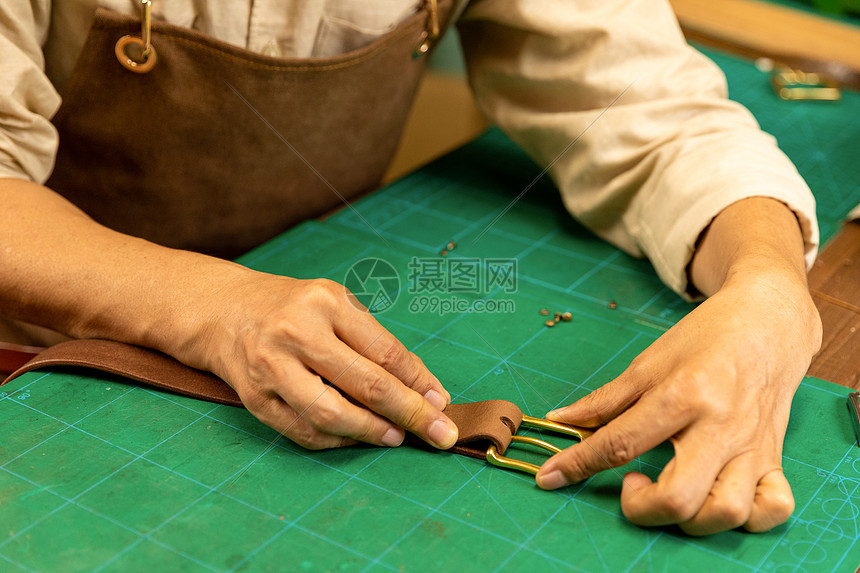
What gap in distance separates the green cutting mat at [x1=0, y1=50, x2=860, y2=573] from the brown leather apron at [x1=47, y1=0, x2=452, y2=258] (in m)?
0.36

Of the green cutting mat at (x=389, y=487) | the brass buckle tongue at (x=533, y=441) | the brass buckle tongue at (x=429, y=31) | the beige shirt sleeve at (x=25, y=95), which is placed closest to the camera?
the green cutting mat at (x=389, y=487)

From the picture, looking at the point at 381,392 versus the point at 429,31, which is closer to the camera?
the point at 381,392

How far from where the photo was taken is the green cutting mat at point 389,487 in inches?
26.7

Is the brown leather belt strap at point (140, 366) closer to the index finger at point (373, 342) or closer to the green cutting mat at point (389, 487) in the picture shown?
the green cutting mat at point (389, 487)

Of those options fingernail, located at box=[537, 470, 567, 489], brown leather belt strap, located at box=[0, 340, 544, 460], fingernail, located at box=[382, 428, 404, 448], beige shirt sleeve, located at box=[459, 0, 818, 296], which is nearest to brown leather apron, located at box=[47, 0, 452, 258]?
beige shirt sleeve, located at box=[459, 0, 818, 296]

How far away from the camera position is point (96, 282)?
0.89 metres

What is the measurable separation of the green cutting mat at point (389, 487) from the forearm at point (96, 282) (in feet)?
0.24

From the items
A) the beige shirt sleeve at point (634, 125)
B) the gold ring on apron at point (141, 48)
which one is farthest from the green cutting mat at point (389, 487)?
the gold ring on apron at point (141, 48)

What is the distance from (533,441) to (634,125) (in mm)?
612

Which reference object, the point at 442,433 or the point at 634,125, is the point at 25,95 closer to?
the point at 442,433

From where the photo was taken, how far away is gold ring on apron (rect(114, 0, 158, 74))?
3.25 feet

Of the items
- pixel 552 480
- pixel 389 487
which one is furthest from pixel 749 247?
pixel 389 487

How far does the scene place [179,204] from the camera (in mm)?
1212

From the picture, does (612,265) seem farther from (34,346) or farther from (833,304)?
(34,346)
